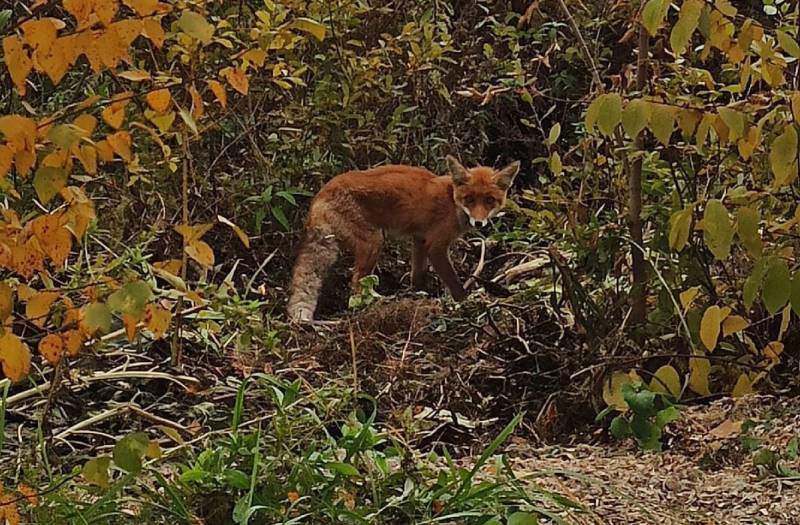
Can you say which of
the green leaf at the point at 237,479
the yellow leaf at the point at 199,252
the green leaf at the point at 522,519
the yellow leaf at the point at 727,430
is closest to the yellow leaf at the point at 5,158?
the yellow leaf at the point at 199,252

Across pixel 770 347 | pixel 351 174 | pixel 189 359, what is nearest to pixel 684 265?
pixel 770 347

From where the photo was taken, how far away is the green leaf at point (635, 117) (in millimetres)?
2354

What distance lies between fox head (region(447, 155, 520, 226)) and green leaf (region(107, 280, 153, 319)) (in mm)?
4869

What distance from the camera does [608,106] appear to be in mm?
2352

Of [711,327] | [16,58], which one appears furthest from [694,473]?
[16,58]

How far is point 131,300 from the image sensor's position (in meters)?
1.89

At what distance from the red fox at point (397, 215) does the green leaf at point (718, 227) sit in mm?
3706

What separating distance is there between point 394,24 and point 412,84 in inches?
19.5

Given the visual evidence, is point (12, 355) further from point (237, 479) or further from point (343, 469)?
point (343, 469)

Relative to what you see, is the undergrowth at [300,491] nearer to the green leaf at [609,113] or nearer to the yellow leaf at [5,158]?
the green leaf at [609,113]

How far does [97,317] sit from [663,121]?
1198 millimetres

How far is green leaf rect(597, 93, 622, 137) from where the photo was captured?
2330 mm

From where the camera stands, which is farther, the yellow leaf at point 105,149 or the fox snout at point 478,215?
the fox snout at point 478,215

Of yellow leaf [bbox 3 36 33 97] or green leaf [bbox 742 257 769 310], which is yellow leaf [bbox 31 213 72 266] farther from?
green leaf [bbox 742 257 769 310]
